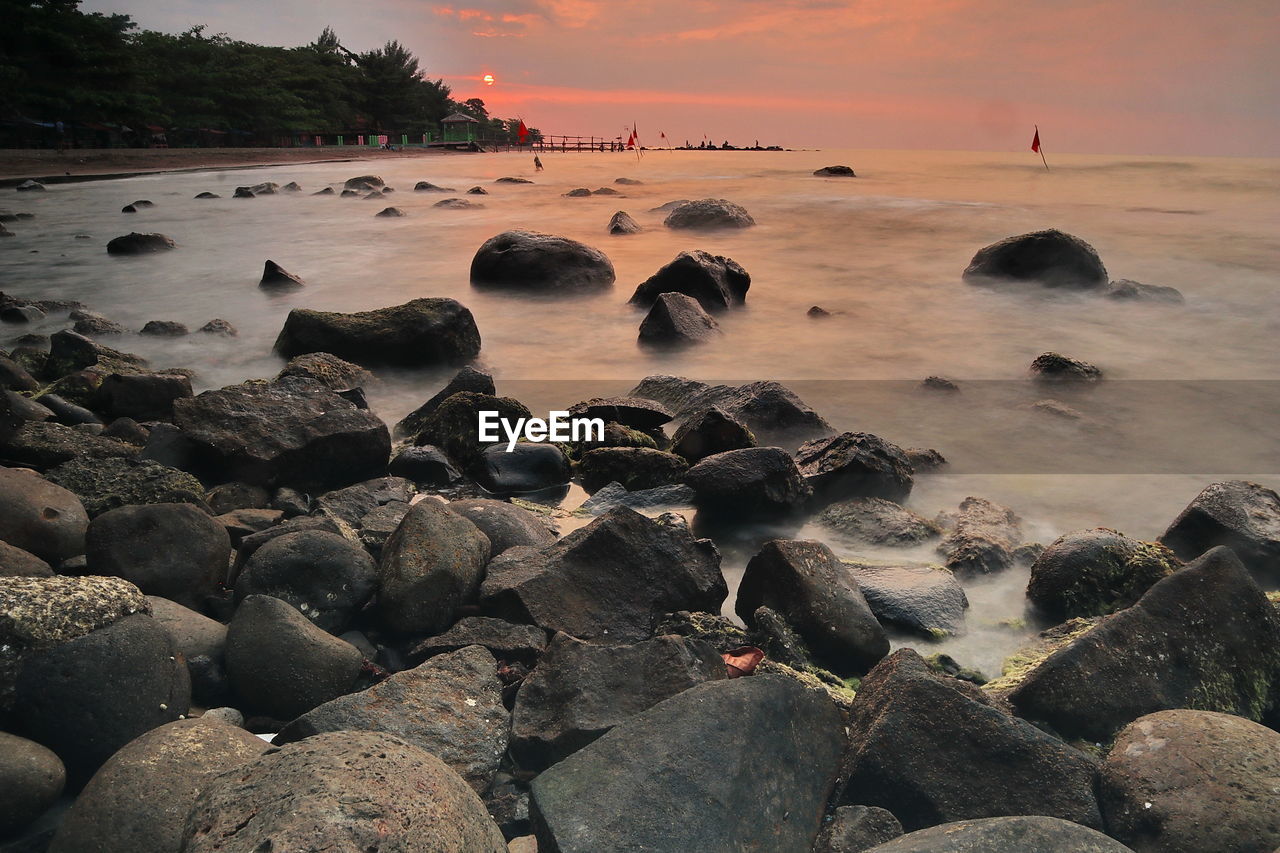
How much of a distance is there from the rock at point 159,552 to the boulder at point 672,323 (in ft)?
16.5

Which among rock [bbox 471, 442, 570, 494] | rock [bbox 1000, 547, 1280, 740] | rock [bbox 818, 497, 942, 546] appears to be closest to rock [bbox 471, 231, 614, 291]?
rock [bbox 471, 442, 570, 494]

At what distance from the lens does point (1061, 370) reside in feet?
22.6

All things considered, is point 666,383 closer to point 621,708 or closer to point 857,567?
point 857,567

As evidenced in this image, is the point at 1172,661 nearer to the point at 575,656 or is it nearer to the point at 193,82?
the point at 575,656

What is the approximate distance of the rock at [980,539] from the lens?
3463 mm

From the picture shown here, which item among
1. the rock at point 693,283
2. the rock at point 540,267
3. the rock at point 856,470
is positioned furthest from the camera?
the rock at point 540,267

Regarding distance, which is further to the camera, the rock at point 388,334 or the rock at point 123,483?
the rock at point 388,334

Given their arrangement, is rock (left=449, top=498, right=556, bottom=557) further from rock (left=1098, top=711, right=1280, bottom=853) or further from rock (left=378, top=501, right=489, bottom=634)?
rock (left=1098, top=711, right=1280, bottom=853)

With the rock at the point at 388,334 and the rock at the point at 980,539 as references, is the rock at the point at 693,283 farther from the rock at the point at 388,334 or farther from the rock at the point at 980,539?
the rock at the point at 980,539

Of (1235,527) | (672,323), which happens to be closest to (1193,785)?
(1235,527)

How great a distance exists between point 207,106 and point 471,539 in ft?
134

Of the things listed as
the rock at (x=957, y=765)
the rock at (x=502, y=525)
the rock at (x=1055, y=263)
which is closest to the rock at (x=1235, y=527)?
the rock at (x=957, y=765)

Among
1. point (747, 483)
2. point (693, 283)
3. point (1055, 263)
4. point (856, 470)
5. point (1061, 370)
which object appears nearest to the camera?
point (747, 483)

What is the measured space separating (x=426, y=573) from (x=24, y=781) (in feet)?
3.52
